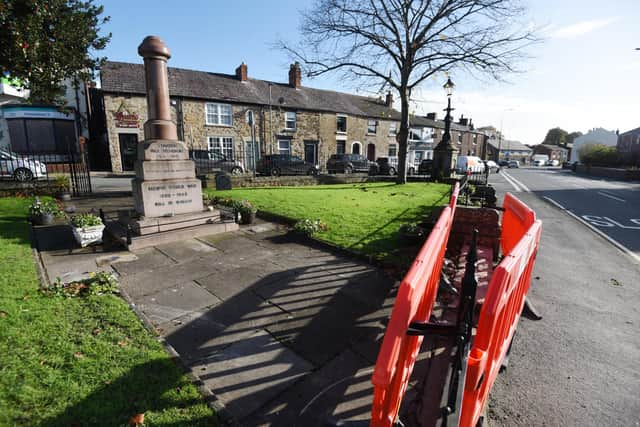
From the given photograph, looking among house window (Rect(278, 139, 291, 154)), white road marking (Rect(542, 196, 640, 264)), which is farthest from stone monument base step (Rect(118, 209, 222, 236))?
house window (Rect(278, 139, 291, 154))

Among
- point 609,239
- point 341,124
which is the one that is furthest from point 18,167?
point 341,124

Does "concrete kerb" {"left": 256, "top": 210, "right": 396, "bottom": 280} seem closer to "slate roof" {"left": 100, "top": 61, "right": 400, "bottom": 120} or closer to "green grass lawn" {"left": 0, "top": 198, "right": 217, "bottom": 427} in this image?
"green grass lawn" {"left": 0, "top": 198, "right": 217, "bottom": 427}

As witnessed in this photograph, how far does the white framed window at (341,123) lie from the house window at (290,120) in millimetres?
5920

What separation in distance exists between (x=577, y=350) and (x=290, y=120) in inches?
1168

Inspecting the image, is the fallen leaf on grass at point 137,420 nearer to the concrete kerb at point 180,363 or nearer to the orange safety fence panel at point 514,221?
the concrete kerb at point 180,363

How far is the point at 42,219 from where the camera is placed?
7.72m

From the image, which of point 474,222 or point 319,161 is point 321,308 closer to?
point 474,222

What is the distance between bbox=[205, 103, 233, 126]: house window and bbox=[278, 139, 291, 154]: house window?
520 cm

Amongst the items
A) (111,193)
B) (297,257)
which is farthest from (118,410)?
(111,193)

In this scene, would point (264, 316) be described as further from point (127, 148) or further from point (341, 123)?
point (341, 123)

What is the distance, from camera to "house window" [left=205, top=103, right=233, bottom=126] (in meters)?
25.9

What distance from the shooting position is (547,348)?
342 cm

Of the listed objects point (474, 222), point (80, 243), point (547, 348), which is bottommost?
point (547, 348)

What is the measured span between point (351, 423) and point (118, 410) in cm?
175
